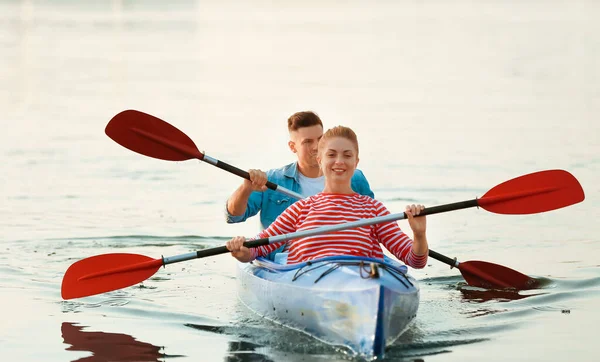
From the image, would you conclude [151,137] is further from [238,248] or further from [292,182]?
[238,248]

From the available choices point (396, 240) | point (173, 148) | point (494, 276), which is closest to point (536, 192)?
point (396, 240)

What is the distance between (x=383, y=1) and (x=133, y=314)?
Answer: 29.2 metres

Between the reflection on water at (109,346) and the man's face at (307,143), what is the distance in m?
1.79

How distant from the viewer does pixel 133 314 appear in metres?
7.63

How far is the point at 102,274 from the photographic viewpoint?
7395mm

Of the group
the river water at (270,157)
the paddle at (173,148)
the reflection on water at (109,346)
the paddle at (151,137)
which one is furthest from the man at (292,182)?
the reflection on water at (109,346)

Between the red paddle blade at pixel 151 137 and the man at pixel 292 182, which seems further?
the red paddle blade at pixel 151 137

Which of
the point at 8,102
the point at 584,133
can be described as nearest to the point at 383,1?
the point at 8,102

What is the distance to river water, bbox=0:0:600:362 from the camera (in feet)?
23.4

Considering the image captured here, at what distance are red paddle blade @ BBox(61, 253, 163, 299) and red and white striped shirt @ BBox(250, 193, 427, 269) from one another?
790mm

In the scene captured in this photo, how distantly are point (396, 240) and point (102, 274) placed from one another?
6.03 ft

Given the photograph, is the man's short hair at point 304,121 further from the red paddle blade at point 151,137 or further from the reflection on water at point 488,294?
the reflection on water at point 488,294

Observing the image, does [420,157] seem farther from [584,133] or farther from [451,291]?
[451,291]

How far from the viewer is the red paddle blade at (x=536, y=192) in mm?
7238
